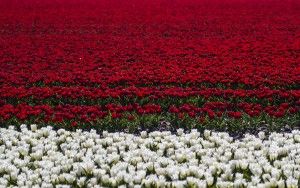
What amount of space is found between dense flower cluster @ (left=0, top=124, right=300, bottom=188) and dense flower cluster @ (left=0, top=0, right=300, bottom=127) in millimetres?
796

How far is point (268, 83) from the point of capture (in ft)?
35.4

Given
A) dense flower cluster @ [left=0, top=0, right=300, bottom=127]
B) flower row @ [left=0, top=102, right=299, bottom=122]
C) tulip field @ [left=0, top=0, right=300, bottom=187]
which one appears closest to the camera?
tulip field @ [left=0, top=0, right=300, bottom=187]

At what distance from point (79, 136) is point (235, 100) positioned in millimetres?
3324

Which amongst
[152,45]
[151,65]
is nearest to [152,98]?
[151,65]

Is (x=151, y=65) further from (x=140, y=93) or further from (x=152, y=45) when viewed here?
(x=140, y=93)

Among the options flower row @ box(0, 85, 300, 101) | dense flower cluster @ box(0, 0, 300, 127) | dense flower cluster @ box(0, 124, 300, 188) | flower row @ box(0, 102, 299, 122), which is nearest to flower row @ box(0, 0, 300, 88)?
dense flower cluster @ box(0, 0, 300, 127)

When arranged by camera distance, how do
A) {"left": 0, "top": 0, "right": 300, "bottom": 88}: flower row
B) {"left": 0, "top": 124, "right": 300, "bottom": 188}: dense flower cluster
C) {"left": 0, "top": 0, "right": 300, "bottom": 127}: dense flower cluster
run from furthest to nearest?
{"left": 0, "top": 0, "right": 300, "bottom": 88}: flower row
{"left": 0, "top": 0, "right": 300, "bottom": 127}: dense flower cluster
{"left": 0, "top": 124, "right": 300, "bottom": 188}: dense flower cluster

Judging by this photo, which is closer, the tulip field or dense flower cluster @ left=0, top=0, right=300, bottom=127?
the tulip field

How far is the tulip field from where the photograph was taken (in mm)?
6457

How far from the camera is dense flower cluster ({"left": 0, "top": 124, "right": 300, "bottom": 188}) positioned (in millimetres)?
5984

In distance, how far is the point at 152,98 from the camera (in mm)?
9734

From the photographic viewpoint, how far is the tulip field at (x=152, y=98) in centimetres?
646

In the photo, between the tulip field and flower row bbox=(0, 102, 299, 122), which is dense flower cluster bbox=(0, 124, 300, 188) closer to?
the tulip field

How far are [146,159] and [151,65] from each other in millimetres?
6503
